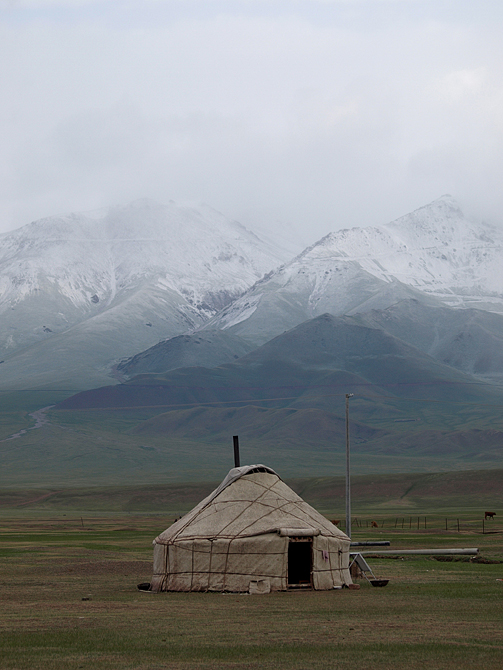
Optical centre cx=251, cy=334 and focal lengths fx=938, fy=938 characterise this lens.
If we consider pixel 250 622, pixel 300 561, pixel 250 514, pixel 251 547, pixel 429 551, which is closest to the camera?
pixel 250 622

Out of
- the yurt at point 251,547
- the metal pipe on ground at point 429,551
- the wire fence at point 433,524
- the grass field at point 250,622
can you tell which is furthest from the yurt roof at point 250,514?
the wire fence at point 433,524

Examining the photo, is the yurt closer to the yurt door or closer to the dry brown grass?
the yurt door

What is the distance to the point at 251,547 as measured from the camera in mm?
28188

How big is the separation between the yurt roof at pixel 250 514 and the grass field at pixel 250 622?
1973mm

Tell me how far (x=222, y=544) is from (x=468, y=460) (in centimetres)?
16730

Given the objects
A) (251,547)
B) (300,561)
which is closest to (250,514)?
(251,547)

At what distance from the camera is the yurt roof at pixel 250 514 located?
2888cm

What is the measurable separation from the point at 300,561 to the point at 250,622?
9.14 m

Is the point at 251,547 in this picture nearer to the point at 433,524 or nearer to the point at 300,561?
the point at 300,561

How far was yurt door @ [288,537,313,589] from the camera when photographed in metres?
28.7

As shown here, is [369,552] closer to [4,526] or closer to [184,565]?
[184,565]

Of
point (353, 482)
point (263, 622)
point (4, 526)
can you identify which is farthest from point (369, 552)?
point (353, 482)

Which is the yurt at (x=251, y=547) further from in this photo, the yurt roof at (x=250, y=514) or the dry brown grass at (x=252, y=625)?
the dry brown grass at (x=252, y=625)

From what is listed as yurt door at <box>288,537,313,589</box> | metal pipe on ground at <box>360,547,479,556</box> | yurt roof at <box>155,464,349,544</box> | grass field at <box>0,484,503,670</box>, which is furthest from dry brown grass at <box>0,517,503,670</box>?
yurt roof at <box>155,464,349,544</box>
